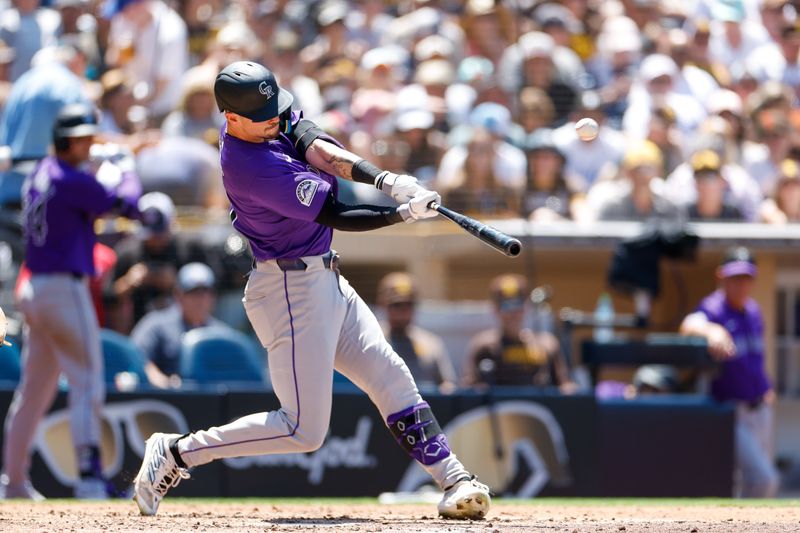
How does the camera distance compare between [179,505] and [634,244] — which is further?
[634,244]

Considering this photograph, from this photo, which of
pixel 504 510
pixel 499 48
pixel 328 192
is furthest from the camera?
pixel 499 48

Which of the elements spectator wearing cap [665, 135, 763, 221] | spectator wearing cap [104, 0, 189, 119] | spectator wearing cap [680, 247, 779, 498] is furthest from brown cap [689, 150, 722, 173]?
spectator wearing cap [104, 0, 189, 119]

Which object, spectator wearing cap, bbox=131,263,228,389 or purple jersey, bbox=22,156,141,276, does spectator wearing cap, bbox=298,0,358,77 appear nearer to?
spectator wearing cap, bbox=131,263,228,389

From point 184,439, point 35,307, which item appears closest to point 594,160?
point 35,307

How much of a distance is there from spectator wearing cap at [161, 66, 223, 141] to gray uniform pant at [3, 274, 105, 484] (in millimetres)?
3206

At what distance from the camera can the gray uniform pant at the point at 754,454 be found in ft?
31.2

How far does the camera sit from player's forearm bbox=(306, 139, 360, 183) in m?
5.36

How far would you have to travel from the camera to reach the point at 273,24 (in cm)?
1315

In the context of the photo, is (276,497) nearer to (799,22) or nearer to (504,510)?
(504,510)

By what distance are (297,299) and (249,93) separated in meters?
0.79

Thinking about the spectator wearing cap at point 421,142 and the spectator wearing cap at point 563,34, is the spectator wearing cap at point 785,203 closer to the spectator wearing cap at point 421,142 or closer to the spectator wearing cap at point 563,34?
the spectator wearing cap at point 563,34

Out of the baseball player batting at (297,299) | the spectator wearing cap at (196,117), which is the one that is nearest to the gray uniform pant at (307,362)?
the baseball player batting at (297,299)

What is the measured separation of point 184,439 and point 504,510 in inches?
62.4

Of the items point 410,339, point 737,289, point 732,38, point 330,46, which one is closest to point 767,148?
point 732,38
